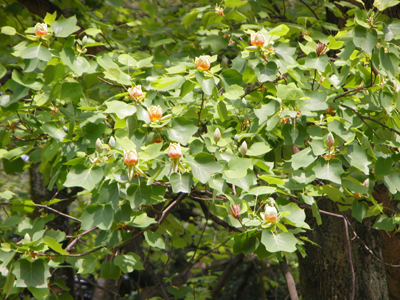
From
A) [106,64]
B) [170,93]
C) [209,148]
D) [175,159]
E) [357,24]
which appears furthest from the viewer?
[170,93]

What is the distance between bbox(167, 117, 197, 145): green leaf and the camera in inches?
61.0

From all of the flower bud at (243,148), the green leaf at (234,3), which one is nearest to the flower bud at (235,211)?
the flower bud at (243,148)

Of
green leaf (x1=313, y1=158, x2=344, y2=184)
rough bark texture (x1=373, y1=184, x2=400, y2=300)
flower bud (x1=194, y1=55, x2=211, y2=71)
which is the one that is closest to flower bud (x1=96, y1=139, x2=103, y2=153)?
flower bud (x1=194, y1=55, x2=211, y2=71)

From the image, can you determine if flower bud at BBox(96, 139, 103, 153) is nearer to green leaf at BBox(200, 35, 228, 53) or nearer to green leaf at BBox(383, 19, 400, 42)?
green leaf at BBox(200, 35, 228, 53)

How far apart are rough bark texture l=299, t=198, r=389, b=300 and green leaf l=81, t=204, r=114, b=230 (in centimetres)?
203

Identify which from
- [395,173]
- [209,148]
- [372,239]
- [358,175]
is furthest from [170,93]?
[372,239]

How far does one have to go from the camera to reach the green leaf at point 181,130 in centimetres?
155

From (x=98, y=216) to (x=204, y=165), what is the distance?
48cm

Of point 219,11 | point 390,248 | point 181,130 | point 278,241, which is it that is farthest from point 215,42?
point 390,248

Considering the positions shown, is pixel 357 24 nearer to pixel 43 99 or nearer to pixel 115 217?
pixel 115 217

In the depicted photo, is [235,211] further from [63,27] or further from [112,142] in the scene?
[63,27]

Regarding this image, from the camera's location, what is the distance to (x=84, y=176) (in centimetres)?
150

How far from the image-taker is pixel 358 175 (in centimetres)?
188

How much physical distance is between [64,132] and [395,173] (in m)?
1.52
